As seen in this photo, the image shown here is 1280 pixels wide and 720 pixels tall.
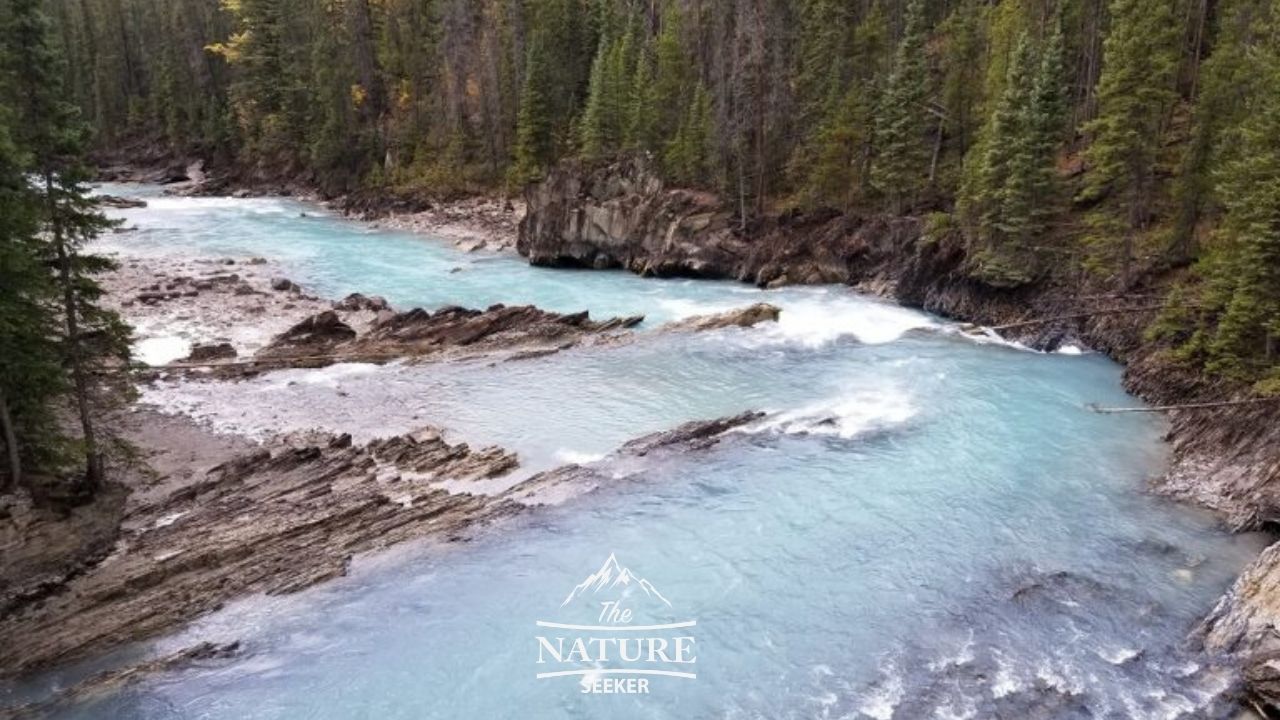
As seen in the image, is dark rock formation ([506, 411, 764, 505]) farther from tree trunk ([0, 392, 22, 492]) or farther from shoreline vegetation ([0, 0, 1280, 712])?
tree trunk ([0, 392, 22, 492])

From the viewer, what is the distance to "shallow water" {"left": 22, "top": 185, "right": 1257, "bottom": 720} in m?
15.2

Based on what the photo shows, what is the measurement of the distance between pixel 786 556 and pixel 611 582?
13.7ft

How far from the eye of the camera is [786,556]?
64.0 feet

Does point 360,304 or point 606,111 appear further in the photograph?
point 606,111

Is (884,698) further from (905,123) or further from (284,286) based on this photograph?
(284,286)

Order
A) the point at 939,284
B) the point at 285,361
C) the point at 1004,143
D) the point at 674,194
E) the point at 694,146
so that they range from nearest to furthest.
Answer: the point at 285,361
the point at 1004,143
the point at 939,284
the point at 674,194
the point at 694,146

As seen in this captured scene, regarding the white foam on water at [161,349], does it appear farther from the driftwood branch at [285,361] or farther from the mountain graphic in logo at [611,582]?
the mountain graphic in logo at [611,582]

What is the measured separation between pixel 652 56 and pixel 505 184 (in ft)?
52.6

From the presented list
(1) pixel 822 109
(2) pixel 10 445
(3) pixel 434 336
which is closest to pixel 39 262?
(2) pixel 10 445

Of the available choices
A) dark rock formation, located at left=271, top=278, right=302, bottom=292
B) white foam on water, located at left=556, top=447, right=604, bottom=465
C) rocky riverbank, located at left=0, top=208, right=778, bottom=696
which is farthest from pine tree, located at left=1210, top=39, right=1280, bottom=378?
dark rock formation, located at left=271, top=278, right=302, bottom=292

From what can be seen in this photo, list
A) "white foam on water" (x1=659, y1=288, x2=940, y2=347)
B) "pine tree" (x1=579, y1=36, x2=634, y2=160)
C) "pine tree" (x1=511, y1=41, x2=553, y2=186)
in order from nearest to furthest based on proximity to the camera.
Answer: "white foam on water" (x1=659, y1=288, x2=940, y2=347)
"pine tree" (x1=579, y1=36, x2=634, y2=160)
"pine tree" (x1=511, y1=41, x2=553, y2=186)

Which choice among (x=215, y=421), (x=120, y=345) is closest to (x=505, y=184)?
(x=215, y=421)

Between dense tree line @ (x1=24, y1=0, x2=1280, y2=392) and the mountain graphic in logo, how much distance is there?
18925 millimetres

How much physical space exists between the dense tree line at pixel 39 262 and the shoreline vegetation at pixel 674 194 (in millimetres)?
74
